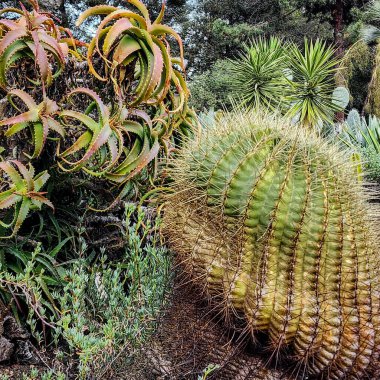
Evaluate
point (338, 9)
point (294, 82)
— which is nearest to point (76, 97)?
point (294, 82)

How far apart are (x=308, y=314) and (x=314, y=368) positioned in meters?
0.21

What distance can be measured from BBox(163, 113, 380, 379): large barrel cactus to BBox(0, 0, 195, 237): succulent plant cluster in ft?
1.19

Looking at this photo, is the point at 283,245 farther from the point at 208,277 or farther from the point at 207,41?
the point at 207,41

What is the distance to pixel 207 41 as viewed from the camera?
2123cm

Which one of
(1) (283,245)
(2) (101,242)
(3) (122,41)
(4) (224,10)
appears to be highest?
(3) (122,41)

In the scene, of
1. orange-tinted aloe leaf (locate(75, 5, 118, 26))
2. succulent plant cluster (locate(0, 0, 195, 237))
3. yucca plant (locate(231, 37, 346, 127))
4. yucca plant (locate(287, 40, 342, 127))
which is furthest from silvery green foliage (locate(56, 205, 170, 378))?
yucca plant (locate(287, 40, 342, 127))

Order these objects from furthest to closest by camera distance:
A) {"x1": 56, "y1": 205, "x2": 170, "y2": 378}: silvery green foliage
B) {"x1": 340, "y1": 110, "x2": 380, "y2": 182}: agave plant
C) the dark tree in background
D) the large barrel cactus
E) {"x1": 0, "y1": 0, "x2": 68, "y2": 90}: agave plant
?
1. the dark tree in background
2. {"x1": 340, "y1": 110, "x2": 380, "y2": 182}: agave plant
3. {"x1": 0, "y1": 0, "x2": 68, "y2": 90}: agave plant
4. the large barrel cactus
5. {"x1": 56, "y1": 205, "x2": 170, "y2": 378}: silvery green foliage

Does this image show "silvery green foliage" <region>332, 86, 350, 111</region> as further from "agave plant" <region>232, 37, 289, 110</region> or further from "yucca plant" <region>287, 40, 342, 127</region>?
"agave plant" <region>232, 37, 289, 110</region>

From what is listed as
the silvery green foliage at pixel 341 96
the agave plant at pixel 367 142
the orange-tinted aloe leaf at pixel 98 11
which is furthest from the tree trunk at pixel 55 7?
the orange-tinted aloe leaf at pixel 98 11

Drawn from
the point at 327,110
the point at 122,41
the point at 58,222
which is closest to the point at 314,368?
the point at 58,222

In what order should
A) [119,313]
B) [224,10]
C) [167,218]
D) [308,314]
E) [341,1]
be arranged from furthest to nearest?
1. [224,10]
2. [341,1]
3. [167,218]
4. [119,313]
5. [308,314]

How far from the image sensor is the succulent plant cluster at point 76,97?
5.47ft

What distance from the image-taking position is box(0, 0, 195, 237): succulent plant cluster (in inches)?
65.6

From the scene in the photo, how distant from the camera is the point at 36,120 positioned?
169 centimetres
